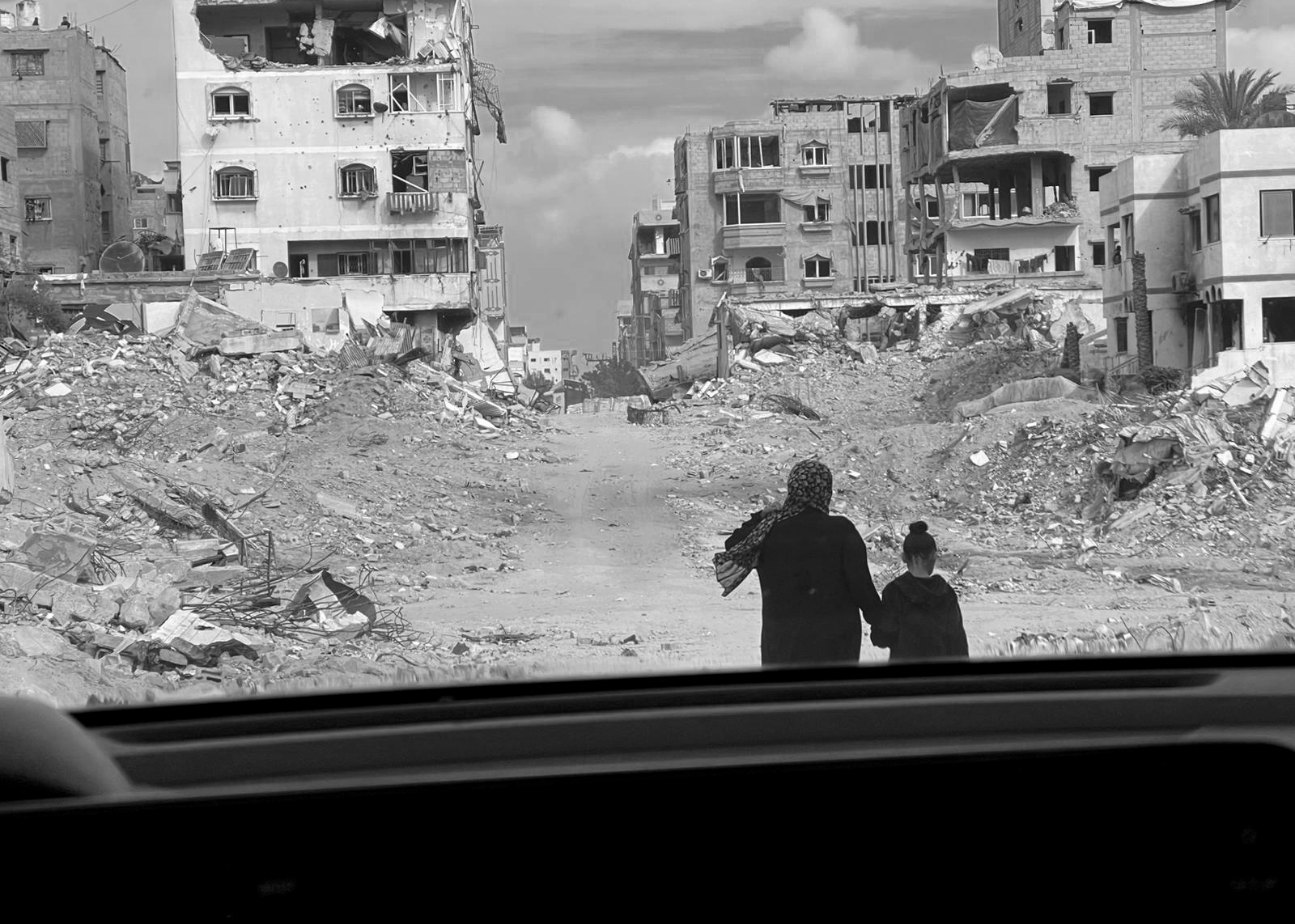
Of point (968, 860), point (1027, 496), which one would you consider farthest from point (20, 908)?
point (1027, 496)

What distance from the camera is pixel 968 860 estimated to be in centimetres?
120

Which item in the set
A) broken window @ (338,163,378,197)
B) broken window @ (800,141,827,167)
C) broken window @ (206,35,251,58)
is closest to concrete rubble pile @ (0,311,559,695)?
broken window @ (338,163,378,197)

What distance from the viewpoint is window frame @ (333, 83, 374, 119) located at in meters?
42.5

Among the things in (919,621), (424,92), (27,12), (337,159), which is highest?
(27,12)

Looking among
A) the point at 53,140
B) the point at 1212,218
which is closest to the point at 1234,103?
the point at 1212,218

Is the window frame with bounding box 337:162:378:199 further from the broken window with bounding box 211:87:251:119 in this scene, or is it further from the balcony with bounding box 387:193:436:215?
the broken window with bounding box 211:87:251:119

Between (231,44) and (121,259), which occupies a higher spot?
(231,44)

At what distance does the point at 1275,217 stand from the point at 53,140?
3890 centimetres

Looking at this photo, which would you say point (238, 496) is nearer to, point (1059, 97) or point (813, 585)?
point (813, 585)

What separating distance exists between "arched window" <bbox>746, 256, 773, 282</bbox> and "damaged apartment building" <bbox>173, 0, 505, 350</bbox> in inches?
662

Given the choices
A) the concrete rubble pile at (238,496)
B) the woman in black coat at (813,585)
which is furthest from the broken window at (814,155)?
the woman in black coat at (813,585)

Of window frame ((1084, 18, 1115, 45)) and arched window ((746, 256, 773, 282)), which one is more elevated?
window frame ((1084, 18, 1115, 45))

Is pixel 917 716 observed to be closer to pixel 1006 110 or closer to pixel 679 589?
pixel 679 589

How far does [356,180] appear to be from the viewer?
42688mm
